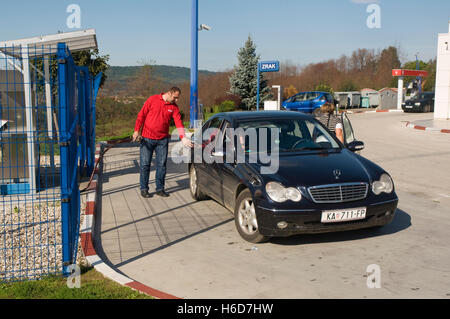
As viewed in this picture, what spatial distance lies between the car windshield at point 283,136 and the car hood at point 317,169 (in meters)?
0.28

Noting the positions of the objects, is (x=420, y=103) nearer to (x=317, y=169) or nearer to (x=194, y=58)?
(x=194, y=58)

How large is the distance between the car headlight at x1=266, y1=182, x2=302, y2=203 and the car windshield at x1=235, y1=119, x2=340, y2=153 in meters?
1.04

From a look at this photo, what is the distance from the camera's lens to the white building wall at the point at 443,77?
1078 inches

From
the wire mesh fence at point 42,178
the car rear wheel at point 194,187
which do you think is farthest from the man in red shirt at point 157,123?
the wire mesh fence at point 42,178

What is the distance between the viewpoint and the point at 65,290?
178 inches

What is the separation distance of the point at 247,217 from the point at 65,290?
2.40 metres

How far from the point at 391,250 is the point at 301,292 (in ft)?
5.62

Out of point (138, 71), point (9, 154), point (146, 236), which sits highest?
point (138, 71)

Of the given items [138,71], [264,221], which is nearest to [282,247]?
[264,221]

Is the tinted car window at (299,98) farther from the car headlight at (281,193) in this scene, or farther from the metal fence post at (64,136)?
the metal fence post at (64,136)

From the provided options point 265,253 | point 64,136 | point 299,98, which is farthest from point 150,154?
point 299,98

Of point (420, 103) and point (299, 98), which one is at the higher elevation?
point (299, 98)
